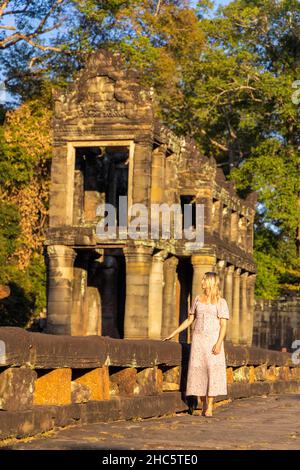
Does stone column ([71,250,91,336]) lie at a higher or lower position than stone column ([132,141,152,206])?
lower

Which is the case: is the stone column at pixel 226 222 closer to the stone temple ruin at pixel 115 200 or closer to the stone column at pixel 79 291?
the stone temple ruin at pixel 115 200

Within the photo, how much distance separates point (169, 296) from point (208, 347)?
30.7 meters

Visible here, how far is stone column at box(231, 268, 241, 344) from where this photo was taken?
168 ft

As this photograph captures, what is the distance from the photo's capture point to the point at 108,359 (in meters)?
11.0

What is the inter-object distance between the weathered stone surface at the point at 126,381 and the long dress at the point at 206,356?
3.45ft

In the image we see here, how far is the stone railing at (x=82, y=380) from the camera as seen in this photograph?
29.2ft

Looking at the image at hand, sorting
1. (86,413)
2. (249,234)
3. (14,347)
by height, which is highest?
(249,234)

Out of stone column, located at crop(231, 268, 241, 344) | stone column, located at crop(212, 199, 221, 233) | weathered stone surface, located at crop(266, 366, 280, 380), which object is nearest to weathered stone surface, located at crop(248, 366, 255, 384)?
weathered stone surface, located at crop(266, 366, 280, 380)

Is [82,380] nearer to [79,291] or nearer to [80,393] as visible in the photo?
[80,393]

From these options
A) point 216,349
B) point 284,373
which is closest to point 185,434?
point 216,349

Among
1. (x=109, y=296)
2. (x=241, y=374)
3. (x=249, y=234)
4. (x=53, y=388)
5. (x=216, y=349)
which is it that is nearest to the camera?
(x=53, y=388)

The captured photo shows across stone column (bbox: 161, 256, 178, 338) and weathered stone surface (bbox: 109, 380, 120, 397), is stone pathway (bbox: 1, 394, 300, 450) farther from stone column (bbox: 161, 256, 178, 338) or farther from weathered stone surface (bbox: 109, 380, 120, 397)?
stone column (bbox: 161, 256, 178, 338)

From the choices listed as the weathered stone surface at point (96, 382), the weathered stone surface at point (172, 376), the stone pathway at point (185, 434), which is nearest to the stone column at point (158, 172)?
the weathered stone surface at point (172, 376)

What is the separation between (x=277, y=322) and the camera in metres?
55.0
